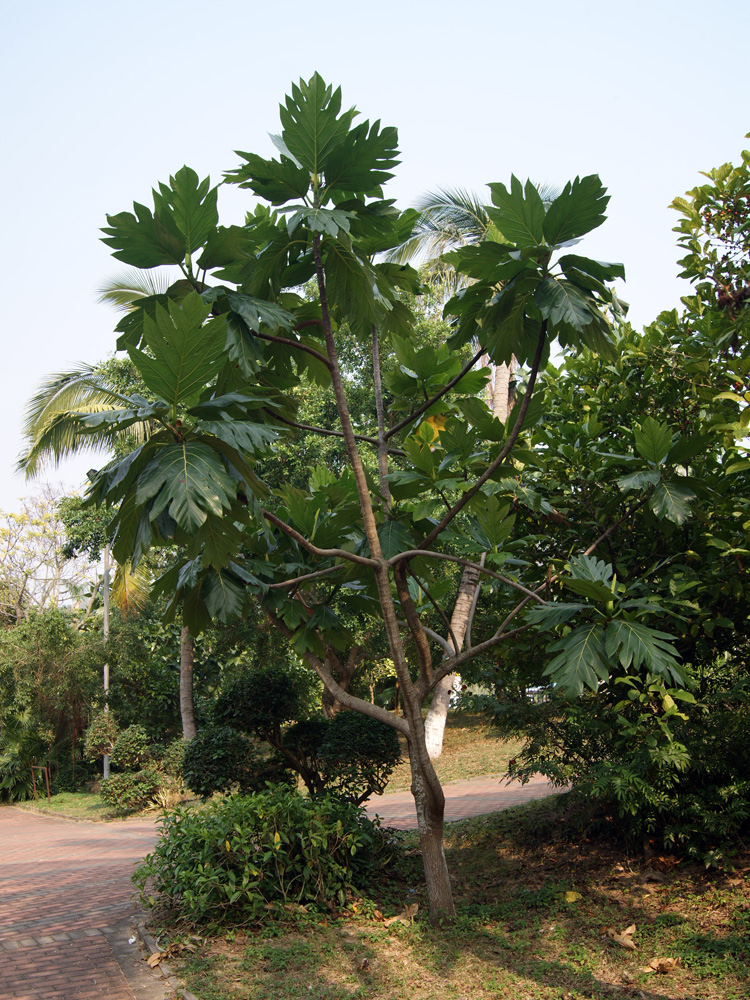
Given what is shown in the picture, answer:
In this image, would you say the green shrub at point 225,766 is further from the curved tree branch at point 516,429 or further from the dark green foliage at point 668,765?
the curved tree branch at point 516,429

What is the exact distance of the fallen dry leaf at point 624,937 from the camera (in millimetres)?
4855

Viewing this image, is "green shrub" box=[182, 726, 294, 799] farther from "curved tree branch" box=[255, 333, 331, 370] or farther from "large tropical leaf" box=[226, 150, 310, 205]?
"large tropical leaf" box=[226, 150, 310, 205]

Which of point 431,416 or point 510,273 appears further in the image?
point 431,416

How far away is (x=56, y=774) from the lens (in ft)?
71.9

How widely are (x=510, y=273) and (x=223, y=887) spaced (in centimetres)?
461

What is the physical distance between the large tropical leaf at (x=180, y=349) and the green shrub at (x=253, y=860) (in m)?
3.46

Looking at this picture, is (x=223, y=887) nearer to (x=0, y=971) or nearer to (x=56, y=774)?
(x=0, y=971)

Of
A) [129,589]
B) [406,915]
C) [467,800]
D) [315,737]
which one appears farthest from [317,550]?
[129,589]

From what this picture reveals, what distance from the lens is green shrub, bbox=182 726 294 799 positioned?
26.6 ft

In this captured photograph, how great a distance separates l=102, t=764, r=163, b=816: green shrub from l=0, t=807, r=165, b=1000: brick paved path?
3492 mm

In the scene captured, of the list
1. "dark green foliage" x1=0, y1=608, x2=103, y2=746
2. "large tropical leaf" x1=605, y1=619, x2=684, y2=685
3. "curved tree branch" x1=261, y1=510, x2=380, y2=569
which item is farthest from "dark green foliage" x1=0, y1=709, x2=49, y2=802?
"large tropical leaf" x1=605, y1=619, x2=684, y2=685

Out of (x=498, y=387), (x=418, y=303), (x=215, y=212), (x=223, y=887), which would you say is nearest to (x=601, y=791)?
(x=223, y=887)

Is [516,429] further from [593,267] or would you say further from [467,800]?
[467,800]

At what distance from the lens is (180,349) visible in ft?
12.8
